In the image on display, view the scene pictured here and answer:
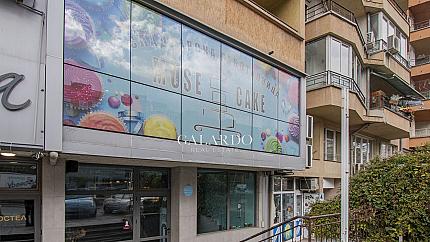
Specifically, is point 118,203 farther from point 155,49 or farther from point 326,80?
point 326,80

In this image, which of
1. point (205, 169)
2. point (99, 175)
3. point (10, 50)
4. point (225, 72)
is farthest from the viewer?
point (205, 169)

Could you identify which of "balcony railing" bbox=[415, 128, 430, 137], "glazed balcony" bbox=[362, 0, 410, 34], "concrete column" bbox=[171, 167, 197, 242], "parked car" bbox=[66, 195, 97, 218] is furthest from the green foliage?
"balcony railing" bbox=[415, 128, 430, 137]

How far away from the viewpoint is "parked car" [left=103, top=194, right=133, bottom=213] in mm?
8586

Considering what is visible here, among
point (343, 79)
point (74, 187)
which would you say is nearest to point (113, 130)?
point (74, 187)

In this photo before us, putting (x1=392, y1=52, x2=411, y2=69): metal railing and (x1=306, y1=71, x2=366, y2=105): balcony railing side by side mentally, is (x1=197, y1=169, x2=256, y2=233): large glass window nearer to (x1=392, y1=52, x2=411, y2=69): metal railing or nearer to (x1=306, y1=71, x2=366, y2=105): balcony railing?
(x1=306, y1=71, x2=366, y2=105): balcony railing

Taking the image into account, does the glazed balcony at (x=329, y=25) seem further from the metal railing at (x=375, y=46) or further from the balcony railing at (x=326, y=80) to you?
the metal railing at (x=375, y=46)

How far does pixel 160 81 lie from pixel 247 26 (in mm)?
3992

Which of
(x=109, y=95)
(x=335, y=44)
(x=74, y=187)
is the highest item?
(x=335, y=44)

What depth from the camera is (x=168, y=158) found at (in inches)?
322

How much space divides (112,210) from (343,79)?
10976 millimetres

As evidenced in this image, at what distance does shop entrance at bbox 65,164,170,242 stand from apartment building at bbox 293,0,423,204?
23.7 ft

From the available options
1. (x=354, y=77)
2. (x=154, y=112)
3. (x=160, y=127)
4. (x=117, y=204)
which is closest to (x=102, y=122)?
(x=154, y=112)

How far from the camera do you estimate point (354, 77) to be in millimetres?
16938

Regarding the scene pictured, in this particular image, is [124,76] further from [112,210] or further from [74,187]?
[112,210]
